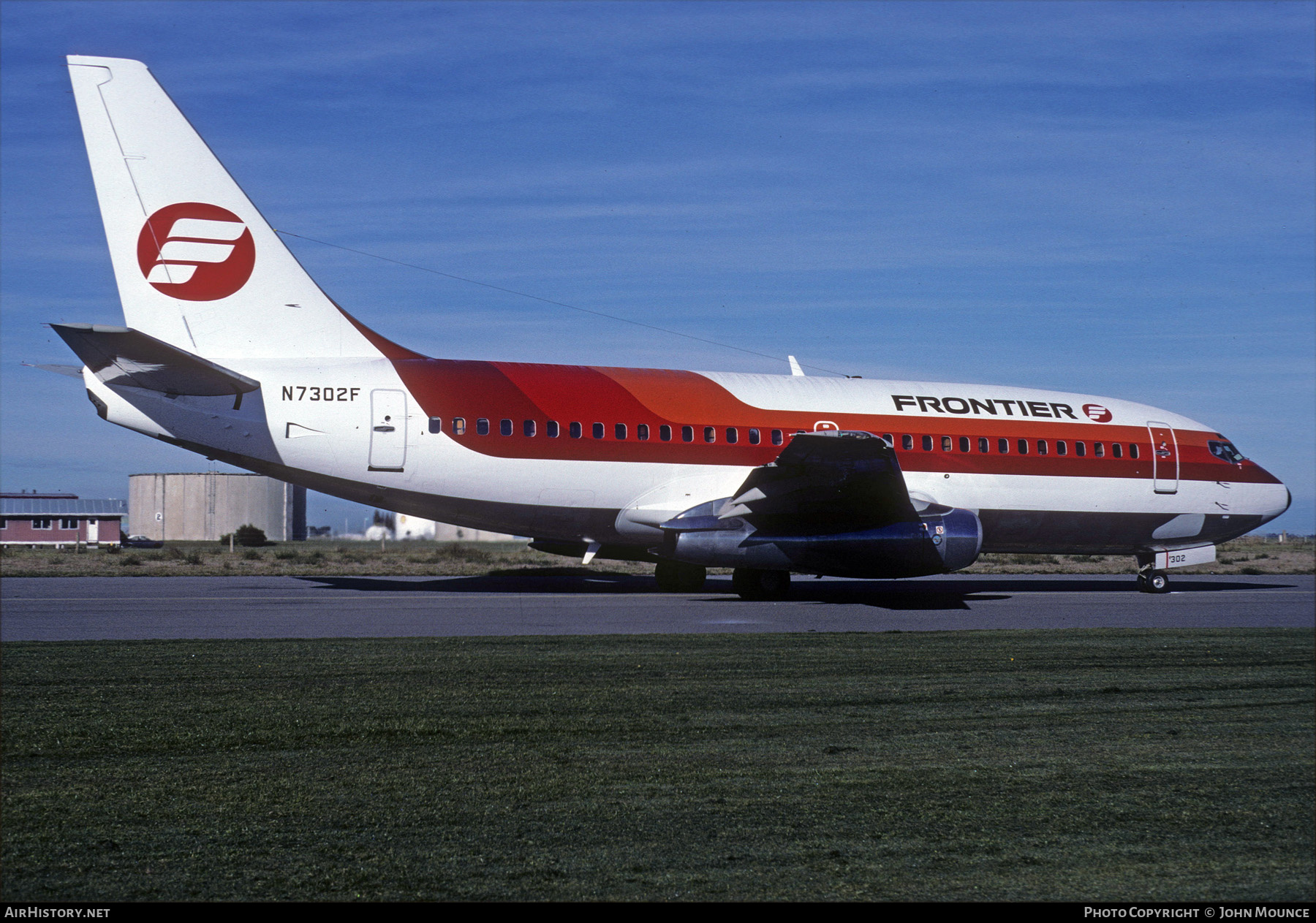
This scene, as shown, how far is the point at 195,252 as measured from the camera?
18.7m

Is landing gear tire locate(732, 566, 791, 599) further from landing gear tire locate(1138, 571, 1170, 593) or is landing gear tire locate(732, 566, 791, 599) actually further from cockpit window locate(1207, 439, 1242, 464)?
cockpit window locate(1207, 439, 1242, 464)

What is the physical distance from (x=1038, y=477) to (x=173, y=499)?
82.3 metres

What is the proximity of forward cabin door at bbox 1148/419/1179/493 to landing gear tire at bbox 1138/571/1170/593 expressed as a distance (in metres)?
1.84

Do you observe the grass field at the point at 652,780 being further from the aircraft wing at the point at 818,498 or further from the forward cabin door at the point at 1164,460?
the forward cabin door at the point at 1164,460

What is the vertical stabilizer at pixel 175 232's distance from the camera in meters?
18.2

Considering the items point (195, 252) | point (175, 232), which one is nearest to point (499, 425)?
point (195, 252)

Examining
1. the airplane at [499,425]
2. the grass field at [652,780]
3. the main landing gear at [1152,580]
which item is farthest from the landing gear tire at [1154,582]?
the grass field at [652,780]

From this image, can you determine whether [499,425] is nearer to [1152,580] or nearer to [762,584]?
[762,584]

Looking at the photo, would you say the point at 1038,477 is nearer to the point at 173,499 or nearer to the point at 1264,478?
the point at 1264,478

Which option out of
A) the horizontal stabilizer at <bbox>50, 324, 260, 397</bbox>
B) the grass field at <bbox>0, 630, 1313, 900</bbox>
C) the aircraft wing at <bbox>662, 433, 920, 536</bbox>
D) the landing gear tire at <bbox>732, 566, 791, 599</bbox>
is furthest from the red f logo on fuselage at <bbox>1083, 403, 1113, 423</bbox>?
the horizontal stabilizer at <bbox>50, 324, 260, 397</bbox>

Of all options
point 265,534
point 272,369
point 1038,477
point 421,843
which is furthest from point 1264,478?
point 265,534

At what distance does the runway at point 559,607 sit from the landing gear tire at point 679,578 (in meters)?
0.33

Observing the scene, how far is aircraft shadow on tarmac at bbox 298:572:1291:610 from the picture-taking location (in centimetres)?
2039

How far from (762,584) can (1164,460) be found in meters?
10.1
